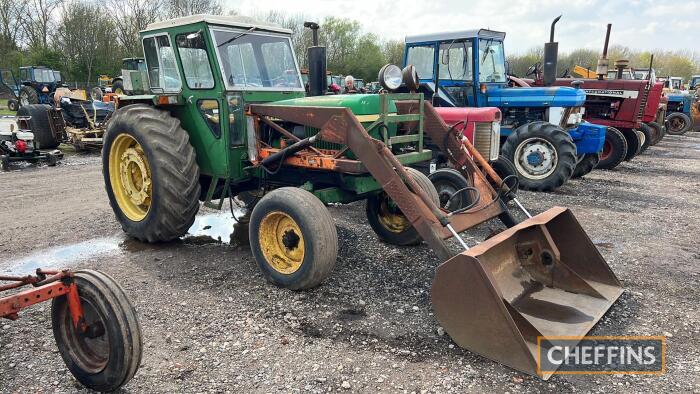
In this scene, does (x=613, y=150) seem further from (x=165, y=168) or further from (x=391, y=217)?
(x=165, y=168)

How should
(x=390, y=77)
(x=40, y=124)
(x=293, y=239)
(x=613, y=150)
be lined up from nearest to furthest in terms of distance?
(x=293, y=239) < (x=390, y=77) < (x=613, y=150) < (x=40, y=124)

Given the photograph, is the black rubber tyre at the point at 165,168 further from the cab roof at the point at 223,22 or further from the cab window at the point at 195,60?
the cab roof at the point at 223,22

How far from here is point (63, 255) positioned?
5.00 m

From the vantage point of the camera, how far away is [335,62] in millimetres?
45000

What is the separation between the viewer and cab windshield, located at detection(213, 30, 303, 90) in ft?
16.0

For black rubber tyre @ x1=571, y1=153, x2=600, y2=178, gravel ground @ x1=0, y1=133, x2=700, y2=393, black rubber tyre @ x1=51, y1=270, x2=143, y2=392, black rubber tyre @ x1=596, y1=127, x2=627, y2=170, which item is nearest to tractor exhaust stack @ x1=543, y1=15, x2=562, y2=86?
black rubber tyre @ x1=571, y1=153, x2=600, y2=178

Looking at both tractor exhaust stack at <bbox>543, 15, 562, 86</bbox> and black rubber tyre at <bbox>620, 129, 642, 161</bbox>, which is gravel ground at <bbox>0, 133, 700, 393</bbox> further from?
black rubber tyre at <bbox>620, 129, 642, 161</bbox>

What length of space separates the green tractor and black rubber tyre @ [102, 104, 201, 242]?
13 mm

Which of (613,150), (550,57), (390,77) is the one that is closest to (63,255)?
(390,77)

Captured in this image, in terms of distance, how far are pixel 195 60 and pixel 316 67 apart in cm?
135

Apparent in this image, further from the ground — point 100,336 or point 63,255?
point 100,336

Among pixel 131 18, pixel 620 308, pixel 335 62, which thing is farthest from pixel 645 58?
pixel 620 308

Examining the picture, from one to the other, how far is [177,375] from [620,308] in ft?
10.6

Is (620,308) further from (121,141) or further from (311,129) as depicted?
(121,141)
